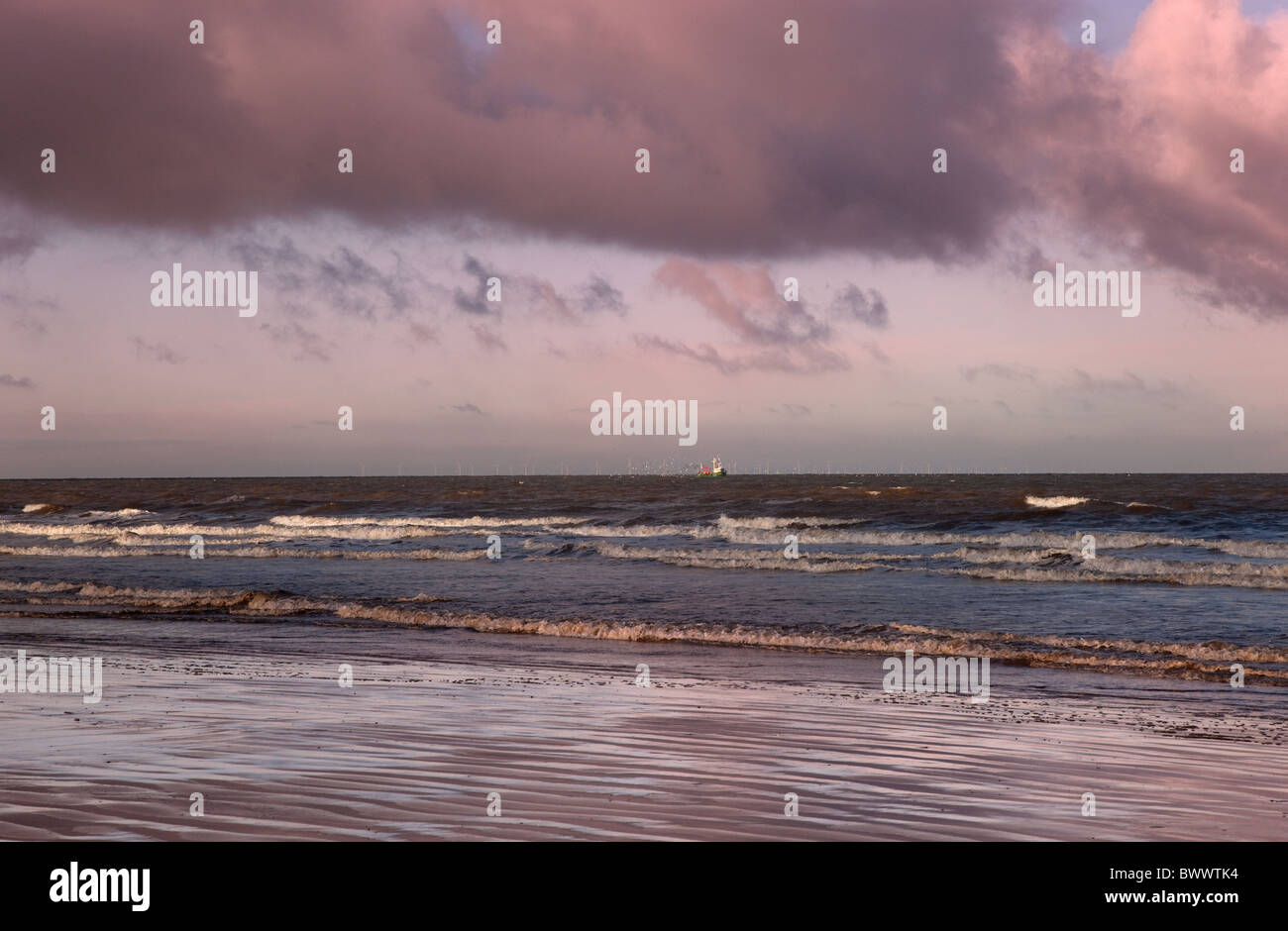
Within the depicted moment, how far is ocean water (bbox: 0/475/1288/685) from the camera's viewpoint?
18047 millimetres

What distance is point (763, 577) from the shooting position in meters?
27.7

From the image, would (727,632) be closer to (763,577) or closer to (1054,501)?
(763,577)

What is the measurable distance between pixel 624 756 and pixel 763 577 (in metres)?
19.3

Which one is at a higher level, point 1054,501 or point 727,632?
point 1054,501

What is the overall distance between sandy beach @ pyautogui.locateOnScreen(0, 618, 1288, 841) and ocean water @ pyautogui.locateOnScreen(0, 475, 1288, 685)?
3.89 m

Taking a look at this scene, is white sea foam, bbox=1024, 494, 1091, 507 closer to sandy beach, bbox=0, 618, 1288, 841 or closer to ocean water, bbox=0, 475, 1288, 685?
ocean water, bbox=0, 475, 1288, 685

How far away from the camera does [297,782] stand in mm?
7520

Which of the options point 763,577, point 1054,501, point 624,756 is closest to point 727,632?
point 763,577

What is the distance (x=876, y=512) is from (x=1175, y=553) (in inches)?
849

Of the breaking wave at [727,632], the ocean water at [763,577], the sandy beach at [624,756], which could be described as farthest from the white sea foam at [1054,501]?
the sandy beach at [624,756]

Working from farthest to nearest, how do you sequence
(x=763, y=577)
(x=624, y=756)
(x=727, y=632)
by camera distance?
1. (x=763, y=577)
2. (x=727, y=632)
3. (x=624, y=756)

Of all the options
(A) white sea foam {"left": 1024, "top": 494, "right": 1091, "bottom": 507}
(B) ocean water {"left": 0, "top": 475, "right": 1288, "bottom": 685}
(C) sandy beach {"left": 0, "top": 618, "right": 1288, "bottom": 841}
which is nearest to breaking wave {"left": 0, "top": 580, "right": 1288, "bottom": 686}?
(B) ocean water {"left": 0, "top": 475, "right": 1288, "bottom": 685}

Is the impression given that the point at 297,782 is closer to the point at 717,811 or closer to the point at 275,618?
the point at 717,811
